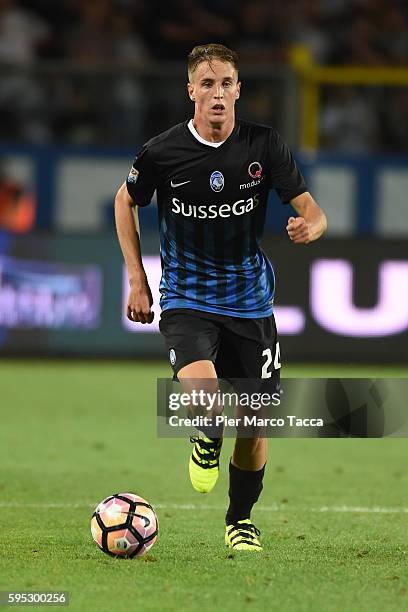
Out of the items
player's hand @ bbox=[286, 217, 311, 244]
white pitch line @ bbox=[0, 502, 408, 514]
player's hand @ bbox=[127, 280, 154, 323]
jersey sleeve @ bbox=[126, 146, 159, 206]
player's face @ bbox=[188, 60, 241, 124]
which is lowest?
white pitch line @ bbox=[0, 502, 408, 514]

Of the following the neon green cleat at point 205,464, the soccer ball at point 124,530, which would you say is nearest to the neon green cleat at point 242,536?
the neon green cleat at point 205,464

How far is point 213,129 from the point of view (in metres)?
6.10

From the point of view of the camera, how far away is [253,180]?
20.1 feet

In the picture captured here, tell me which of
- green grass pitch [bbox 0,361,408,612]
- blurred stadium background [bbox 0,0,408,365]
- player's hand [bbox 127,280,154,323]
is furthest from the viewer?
blurred stadium background [bbox 0,0,408,365]

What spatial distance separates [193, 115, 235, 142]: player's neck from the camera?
608 centimetres

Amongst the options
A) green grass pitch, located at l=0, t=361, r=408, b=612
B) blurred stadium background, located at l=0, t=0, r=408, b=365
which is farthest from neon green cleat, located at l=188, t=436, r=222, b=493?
blurred stadium background, located at l=0, t=0, r=408, b=365

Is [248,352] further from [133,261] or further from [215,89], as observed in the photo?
[215,89]

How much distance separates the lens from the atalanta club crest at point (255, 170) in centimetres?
612

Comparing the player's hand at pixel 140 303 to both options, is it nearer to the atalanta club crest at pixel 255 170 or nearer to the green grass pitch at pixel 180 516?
the atalanta club crest at pixel 255 170

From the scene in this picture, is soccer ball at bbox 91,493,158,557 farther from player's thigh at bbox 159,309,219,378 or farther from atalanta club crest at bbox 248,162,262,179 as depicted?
atalanta club crest at bbox 248,162,262,179

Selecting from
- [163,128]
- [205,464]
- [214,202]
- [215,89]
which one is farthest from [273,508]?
[163,128]

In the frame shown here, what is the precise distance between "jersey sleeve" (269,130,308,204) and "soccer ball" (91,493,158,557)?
159cm

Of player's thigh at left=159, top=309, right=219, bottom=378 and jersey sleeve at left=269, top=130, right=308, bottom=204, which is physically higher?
jersey sleeve at left=269, top=130, right=308, bottom=204

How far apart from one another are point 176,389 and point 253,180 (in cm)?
102
